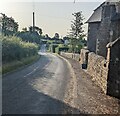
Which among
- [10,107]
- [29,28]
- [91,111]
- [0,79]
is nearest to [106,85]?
[91,111]

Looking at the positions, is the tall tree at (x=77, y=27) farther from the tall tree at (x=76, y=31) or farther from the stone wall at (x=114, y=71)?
the stone wall at (x=114, y=71)

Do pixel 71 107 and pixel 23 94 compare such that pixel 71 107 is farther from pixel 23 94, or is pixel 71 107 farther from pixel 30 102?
pixel 23 94

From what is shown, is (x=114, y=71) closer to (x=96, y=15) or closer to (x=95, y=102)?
(x=95, y=102)

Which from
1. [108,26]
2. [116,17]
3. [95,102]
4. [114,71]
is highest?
[116,17]

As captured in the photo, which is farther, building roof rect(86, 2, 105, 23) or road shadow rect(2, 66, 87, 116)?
building roof rect(86, 2, 105, 23)

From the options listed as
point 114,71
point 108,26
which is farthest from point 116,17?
point 114,71

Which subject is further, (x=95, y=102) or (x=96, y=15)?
(x=96, y=15)

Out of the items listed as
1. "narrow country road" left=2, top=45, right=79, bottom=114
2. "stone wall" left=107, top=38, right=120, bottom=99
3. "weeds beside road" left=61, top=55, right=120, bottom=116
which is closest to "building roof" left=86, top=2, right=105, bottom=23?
"stone wall" left=107, top=38, right=120, bottom=99

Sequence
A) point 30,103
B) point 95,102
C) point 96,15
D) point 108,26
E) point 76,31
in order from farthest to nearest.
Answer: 1. point 76,31
2. point 96,15
3. point 108,26
4. point 95,102
5. point 30,103

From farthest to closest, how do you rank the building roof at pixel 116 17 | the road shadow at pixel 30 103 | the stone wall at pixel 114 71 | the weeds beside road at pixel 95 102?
the building roof at pixel 116 17, the stone wall at pixel 114 71, the weeds beside road at pixel 95 102, the road shadow at pixel 30 103

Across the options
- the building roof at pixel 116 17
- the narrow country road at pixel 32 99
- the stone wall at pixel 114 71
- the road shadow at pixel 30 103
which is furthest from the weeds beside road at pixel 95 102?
the building roof at pixel 116 17

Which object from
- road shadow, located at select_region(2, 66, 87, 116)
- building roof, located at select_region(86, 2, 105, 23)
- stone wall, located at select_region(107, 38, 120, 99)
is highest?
building roof, located at select_region(86, 2, 105, 23)

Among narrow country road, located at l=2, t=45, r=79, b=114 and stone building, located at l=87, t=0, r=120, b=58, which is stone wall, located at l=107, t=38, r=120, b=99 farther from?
stone building, located at l=87, t=0, r=120, b=58

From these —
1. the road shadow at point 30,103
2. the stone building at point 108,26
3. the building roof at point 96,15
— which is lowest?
the road shadow at point 30,103
